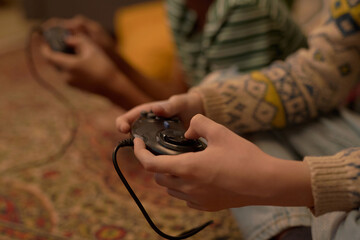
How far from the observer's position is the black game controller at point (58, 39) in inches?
32.3

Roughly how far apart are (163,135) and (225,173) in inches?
3.1

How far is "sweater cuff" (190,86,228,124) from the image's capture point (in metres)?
0.46

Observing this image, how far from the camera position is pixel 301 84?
51 centimetres

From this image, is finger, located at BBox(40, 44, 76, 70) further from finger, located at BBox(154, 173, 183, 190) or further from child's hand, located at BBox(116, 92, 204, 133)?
finger, located at BBox(154, 173, 183, 190)

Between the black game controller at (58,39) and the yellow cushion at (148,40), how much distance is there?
10.9 inches

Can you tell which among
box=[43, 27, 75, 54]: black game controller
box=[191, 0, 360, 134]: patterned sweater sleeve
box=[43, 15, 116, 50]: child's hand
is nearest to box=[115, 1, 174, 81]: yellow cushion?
box=[43, 15, 116, 50]: child's hand

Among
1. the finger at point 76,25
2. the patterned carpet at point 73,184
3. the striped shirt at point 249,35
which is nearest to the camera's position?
the patterned carpet at point 73,184

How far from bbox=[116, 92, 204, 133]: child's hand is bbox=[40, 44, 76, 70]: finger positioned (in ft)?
1.36

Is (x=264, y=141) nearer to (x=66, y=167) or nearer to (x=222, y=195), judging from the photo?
(x=222, y=195)

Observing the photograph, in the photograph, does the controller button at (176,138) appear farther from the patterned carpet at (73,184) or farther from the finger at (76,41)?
the finger at (76,41)

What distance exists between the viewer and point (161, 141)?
0.34m

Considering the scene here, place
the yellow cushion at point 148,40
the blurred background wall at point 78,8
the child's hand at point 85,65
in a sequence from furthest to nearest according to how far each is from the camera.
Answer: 1. the blurred background wall at point 78,8
2. the yellow cushion at point 148,40
3. the child's hand at point 85,65

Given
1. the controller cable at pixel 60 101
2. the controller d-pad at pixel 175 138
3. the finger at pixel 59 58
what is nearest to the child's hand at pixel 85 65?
the finger at pixel 59 58

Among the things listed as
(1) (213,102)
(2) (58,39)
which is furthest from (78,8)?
(1) (213,102)
